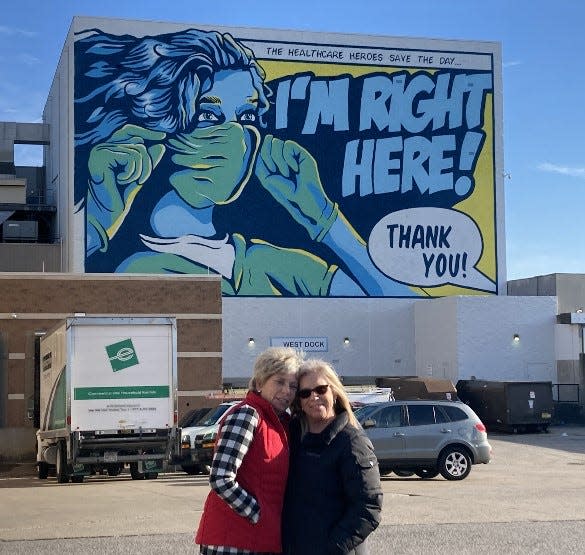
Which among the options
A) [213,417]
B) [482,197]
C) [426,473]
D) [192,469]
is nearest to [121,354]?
[192,469]

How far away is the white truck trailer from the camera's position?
21922mm

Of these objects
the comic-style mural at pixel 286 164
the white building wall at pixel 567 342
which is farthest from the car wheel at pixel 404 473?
the comic-style mural at pixel 286 164

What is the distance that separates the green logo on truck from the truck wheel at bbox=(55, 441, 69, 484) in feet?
6.68

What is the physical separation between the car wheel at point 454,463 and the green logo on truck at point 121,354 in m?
6.57

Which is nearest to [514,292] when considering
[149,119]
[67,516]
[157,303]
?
[149,119]

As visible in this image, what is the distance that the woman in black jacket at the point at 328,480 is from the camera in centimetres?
507

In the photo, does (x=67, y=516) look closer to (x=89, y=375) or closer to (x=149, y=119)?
(x=89, y=375)

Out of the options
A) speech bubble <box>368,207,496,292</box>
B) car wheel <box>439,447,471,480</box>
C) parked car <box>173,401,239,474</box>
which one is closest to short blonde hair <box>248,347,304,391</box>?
car wheel <box>439,447,471,480</box>

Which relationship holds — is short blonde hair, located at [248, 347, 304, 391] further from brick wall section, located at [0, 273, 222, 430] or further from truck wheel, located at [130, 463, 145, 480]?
brick wall section, located at [0, 273, 222, 430]

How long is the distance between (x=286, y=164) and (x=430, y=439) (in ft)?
117

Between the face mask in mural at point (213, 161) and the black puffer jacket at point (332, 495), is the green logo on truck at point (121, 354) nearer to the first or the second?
the black puffer jacket at point (332, 495)

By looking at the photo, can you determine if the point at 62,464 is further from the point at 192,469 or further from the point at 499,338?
the point at 499,338

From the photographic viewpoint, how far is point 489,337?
52.0 meters

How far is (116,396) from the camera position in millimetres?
22172
